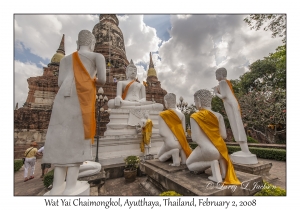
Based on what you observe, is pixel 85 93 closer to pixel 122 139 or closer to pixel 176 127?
pixel 176 127

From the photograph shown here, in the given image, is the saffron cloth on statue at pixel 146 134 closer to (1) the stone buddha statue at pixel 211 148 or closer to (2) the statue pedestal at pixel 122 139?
(2) the statue pedestal at pixel 122 139

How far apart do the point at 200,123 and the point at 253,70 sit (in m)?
22.7

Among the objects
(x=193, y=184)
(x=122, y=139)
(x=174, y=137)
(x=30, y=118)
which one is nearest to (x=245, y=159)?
(x=174, y=137)

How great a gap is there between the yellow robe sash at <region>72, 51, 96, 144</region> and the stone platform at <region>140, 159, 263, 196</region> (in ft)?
6.22

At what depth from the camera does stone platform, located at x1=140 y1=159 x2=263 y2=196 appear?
2488 mm

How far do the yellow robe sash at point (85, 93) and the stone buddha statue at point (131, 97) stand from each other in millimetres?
4833

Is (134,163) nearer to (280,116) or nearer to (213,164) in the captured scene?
(213,164)

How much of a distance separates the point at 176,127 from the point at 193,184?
1.64 metres

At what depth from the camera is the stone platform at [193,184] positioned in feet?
8.16

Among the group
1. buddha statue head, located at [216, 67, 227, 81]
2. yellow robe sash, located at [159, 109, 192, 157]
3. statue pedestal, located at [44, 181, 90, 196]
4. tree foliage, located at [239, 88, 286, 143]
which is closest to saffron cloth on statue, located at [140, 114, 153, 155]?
yellow robe sash, located at [159, 109, 192, 157]

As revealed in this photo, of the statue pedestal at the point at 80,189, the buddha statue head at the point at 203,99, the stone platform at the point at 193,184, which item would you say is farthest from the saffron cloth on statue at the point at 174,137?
the statue pedestal at the point at 80,189

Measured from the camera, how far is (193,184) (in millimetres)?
2713

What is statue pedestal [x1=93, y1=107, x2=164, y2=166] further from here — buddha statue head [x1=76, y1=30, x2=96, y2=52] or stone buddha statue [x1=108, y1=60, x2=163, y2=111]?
buddha statue head [x1=76, y1=30, x2=96, y2=52]

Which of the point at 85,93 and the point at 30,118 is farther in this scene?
the point at 30,118
